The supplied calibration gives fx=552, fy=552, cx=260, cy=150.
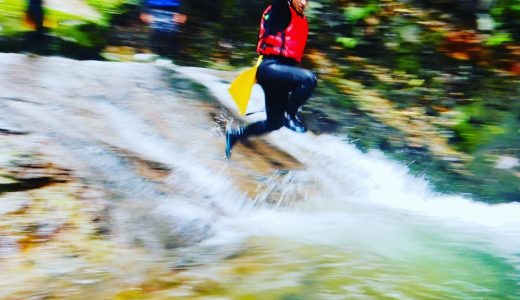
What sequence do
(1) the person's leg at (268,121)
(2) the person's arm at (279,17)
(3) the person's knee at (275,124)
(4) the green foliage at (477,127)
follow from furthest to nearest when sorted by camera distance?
(4) the green foliage at (477,127)
(3) the person's knee at (275,124)
(1) the person's leg at (268,121)
(2) the person's arm at (279,17)

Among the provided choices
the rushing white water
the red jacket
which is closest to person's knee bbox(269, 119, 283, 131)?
the rushing white water

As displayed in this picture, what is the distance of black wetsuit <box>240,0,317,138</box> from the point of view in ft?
13.3

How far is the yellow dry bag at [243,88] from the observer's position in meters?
4.22

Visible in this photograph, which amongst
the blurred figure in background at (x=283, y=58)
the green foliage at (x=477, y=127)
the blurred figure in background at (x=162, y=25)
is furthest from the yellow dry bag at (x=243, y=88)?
the green foliage at (x=477, y=127)

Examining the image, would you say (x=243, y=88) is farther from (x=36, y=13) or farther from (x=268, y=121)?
(x=36, y=13)

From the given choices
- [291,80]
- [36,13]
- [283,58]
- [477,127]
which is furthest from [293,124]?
[36,13]

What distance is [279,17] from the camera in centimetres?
402

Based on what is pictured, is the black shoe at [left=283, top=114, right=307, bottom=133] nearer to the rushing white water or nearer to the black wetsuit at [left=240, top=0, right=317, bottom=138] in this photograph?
the black wetsuit at [left=240, top=0, right=317, bottom=138]

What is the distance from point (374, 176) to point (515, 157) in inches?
48.9

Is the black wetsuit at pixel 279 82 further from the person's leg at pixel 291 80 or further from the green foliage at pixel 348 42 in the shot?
the green foliage at pixel 348 42

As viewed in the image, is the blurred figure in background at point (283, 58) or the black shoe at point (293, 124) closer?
the blurred figure in background at point (283, 58)

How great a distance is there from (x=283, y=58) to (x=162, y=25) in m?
2.15

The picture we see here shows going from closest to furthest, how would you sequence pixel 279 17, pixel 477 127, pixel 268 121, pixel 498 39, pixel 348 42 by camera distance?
pixel 279 17 → pixel 268 121 → pixel 477 127 → pixel 498 39 → pixel 348 42

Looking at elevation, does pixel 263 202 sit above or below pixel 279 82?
below
